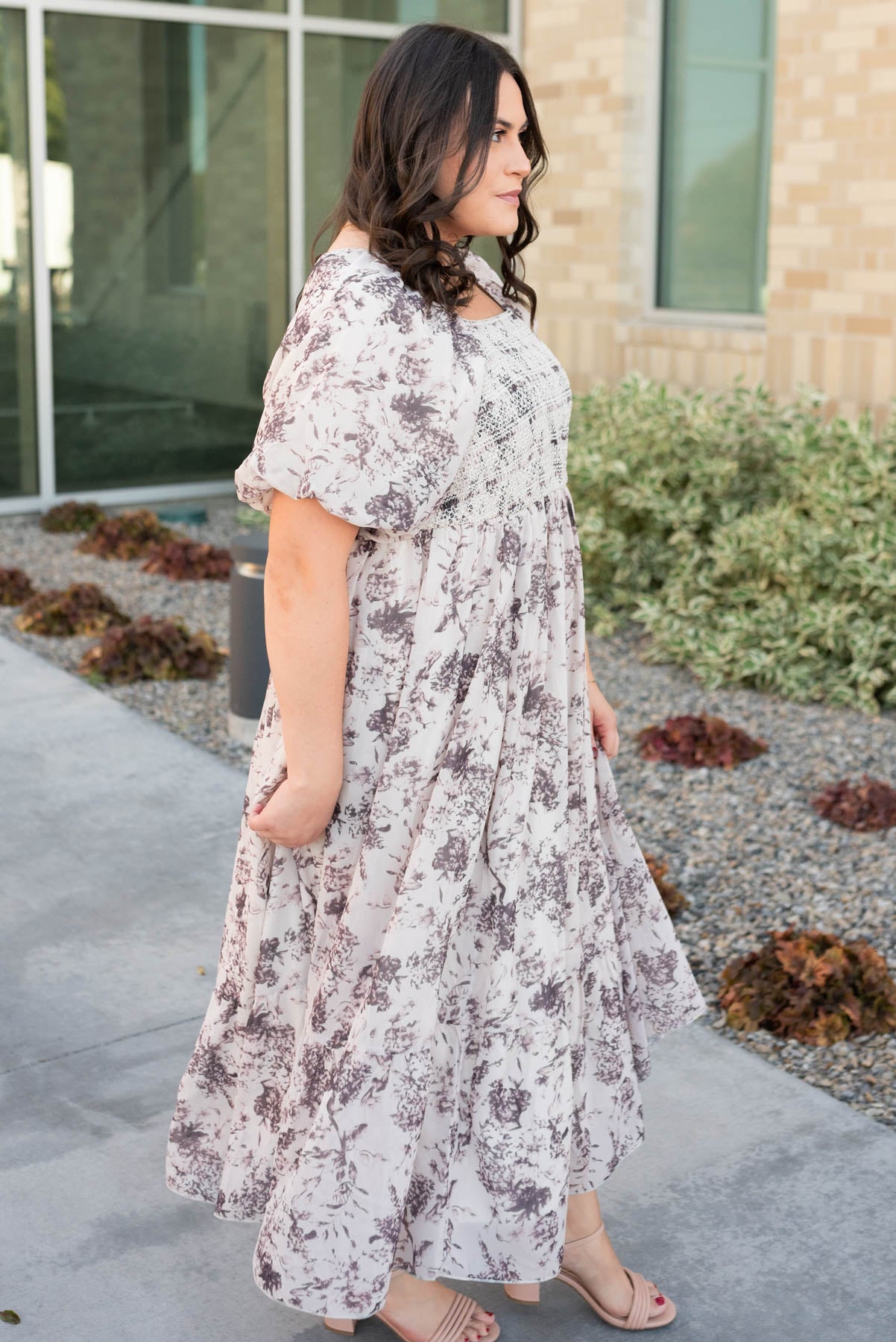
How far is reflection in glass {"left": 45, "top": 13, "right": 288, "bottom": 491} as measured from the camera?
905 centimetres

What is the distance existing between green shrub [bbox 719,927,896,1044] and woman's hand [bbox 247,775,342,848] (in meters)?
1.66

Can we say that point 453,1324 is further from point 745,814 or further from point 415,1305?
point 745,814

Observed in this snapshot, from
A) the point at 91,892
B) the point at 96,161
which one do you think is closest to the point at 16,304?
the point at 96,161

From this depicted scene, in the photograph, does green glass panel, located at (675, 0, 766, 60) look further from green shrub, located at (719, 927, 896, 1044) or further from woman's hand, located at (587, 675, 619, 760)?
woman's hand, located at (587, 675, 619, 760)

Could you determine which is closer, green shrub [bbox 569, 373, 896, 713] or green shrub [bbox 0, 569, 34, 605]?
green shrub [bbox 569, 373, 896, 713]

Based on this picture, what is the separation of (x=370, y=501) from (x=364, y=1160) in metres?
0.84

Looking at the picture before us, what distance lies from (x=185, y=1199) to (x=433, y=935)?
1.01 m

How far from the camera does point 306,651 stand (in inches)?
77.3

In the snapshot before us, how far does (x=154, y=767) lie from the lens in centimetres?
504

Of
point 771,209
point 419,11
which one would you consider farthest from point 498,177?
point 419,11

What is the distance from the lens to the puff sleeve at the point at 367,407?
1901 millimetres

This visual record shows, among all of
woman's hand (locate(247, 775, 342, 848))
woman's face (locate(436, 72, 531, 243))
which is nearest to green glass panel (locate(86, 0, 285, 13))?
woman's face (locate(436, 72, 531, 243))

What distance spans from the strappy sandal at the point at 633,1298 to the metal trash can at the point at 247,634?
9.41 ft

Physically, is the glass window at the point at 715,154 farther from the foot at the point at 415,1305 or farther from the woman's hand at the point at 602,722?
the foot at the point at 415,1305
